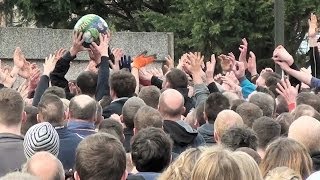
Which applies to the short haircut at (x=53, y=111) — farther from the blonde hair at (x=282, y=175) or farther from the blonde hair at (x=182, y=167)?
the blonde hair at (x=282, y=175)

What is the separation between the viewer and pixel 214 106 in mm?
7914

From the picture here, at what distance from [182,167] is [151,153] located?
4.04ft

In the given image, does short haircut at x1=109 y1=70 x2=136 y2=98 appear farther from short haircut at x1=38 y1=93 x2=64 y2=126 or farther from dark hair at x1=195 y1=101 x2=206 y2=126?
short haircut at x1=38 y1=93 x2=64 y2=126

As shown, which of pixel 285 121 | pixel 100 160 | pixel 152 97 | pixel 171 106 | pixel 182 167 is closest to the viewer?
pixel 182 167

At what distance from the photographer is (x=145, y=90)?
28.9 ft

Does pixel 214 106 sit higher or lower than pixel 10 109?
lower

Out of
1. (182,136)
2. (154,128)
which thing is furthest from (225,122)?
(154,128)

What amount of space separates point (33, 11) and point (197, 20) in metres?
5.07

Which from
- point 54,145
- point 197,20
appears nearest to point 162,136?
point 54,145

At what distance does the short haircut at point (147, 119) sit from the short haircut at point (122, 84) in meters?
1.94

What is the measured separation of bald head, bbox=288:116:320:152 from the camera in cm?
588

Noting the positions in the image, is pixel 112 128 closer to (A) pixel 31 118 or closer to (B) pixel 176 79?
(A) pixel 31 118

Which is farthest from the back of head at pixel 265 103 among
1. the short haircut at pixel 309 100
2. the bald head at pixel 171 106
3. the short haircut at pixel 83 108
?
the short haircut at pixel 83 108

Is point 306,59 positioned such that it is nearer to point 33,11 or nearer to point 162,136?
point 33,11
